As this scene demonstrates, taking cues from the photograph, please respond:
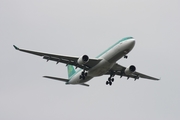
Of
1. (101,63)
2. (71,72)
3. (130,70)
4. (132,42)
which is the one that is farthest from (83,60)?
(71,72)

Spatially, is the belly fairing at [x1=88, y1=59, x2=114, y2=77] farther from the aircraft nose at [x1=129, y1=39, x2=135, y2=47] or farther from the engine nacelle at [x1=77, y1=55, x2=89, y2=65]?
the aircraft nose at [x1=129, y1=39, x2=135, y2=47]

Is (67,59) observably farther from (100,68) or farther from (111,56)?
(111,56)

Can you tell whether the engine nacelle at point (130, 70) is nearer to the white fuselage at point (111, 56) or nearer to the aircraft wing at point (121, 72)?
the aircraft wing at point (121, 72)

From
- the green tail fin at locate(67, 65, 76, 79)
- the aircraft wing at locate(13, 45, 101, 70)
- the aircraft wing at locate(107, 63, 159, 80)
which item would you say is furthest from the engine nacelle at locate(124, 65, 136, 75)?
the green tail fin at locate(67, 65, 76, 79)

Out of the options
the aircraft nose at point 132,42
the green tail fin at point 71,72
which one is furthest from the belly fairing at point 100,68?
the green tail fin at point 71,72

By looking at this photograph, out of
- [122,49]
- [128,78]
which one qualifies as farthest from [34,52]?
[128,78]

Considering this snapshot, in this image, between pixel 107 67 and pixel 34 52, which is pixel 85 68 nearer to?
pixel 107 67

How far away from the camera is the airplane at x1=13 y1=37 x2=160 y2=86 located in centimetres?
4975

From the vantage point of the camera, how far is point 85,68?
53875mm

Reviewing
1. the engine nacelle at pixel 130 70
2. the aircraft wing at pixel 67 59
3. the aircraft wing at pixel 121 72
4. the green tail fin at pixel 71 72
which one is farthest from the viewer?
the green tail fin at pixel 71 72

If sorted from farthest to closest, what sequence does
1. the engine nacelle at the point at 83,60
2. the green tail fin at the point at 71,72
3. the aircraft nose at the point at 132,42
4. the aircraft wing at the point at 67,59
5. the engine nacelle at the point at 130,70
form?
the green tail fin at the point at 71,72 → the engine nacelle at the point at 130,70 → the aircraft wing at the point at 67,59 → the engine nacelle at the point at 83,60 → the aircraft nose at the point at 132,42

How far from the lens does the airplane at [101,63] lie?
49750mm

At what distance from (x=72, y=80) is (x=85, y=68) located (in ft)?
17.3

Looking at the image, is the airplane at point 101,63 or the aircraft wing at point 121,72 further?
the aircraft wing at point 121,72
